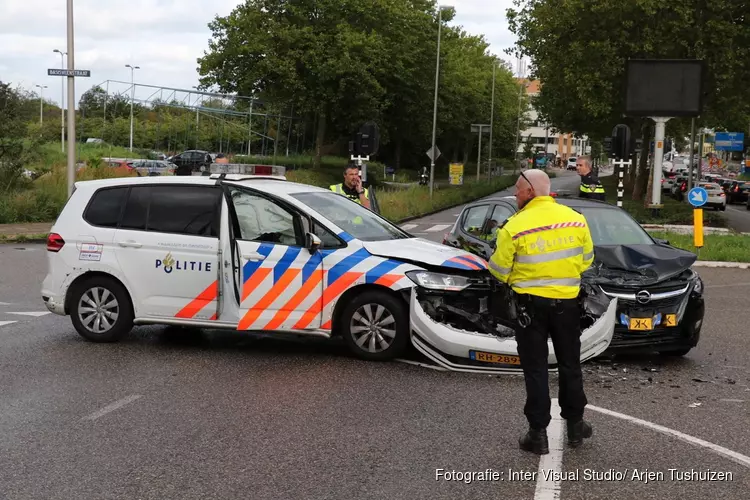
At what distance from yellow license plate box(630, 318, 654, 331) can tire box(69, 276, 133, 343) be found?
191 inches

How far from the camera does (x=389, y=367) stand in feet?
25.4

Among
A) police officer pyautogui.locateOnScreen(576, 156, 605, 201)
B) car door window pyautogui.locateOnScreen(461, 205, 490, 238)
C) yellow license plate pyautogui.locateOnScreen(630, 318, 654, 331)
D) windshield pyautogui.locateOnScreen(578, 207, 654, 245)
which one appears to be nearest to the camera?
yellow license plate pyautogui.locateOnScreen(630, 318, 654, 331)

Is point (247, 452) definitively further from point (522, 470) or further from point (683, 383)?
point (683, 383)

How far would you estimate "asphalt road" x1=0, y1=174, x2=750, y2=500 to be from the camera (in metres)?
4.82

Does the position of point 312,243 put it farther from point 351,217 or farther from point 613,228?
point 613,228

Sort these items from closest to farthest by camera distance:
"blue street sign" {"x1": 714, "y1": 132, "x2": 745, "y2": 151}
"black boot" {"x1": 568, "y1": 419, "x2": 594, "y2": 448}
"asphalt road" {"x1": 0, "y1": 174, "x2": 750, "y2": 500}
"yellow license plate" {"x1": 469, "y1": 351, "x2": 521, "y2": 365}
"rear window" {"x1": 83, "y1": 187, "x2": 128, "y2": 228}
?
"asphalt road" {"x1": 0, "y1": 174, "x2": 750, "y2": 500} → "black boot" {"x1": 568, "y1": 419, "x2": 594, "y2": 448} → "yellow license plate" {"x1": 469, "y1": 351, "x2": 521, "y2": 365} → "rear window" {"x1": 83, "y1": 187, "x2": 128, "y2": 228} → "blue street sign" {"x1": 714, "y1": 132, "x2": 745, "y2": 151}

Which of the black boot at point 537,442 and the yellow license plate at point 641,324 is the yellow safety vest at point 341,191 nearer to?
the yellow license plate at point 641,324

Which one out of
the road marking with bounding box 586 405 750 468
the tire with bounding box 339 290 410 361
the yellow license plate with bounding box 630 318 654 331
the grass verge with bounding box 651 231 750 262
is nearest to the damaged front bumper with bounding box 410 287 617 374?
the tire with bounding box 339 290 410 361

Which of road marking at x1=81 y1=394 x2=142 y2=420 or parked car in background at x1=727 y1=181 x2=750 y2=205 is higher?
parked car in background at x1=727 y1=181 x2=750 y2=205

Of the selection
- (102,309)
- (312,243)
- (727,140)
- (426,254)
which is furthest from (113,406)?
(727,140)

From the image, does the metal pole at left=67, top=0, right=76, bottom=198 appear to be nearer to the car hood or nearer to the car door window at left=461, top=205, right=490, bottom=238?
the car door window at left=461, top=205, right=490, bottom=238

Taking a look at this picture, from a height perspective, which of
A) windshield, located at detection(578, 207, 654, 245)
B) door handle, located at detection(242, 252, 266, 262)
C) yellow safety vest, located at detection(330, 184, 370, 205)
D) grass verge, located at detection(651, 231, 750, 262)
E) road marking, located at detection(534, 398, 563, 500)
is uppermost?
yellow safety vest, located at detection(330, 184, 370, 205)

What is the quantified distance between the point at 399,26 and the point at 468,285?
1978 inches

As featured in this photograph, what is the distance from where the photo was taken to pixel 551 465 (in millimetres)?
5152
